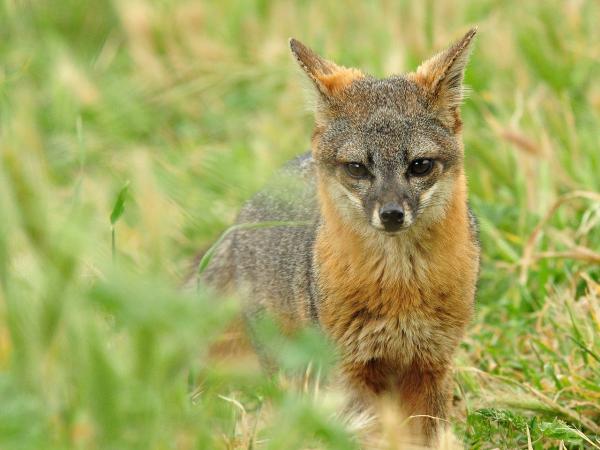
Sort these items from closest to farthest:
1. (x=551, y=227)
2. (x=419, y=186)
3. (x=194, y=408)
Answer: (x=194, y=408), (x=419, y=186), (x=551, y=227)

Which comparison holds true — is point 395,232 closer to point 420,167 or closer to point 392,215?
point 392,215

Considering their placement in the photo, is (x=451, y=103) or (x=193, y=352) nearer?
(x=193, y=352)

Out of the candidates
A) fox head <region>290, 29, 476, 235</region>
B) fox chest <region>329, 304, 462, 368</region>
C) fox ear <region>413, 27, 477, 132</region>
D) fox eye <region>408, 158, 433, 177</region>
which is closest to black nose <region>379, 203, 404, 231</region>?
fox head <region>290, 29, 476, 235</region>

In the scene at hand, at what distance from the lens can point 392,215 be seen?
3.57m

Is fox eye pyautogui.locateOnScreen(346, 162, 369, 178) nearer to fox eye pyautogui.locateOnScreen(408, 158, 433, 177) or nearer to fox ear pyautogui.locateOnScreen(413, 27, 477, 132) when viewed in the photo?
fox eye pyautogui.locateOnScreen(408, 158, 433, 177)

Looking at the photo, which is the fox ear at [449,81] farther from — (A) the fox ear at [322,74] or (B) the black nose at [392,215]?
(B) the black nose at [392,215]

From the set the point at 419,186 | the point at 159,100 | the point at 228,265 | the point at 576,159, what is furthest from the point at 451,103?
the point at 159,100

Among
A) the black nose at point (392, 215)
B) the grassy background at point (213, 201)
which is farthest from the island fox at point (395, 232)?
the grassy background at point (213, 201)

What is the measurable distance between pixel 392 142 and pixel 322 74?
0.50 metres

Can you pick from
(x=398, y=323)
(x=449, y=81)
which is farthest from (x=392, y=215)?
(x=449, y=81)

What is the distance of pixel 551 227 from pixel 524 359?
3.28 ft

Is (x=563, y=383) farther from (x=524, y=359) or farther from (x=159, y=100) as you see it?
(x=159, y=100)

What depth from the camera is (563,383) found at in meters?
3.79

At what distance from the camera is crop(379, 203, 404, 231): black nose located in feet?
11.7
